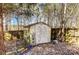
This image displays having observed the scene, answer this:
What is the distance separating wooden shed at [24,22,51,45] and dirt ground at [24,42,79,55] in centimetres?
5

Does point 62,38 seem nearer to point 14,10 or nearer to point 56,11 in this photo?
point 56,11

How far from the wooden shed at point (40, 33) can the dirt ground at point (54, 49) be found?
54 mm

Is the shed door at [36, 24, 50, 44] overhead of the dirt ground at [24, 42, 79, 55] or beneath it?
overhead

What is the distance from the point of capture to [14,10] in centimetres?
231

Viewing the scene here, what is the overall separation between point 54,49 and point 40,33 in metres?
0.23

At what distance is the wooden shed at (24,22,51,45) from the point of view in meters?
2.31

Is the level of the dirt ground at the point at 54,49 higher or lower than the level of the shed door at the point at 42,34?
lower

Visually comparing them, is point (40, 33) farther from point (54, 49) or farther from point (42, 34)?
point (54, 49)

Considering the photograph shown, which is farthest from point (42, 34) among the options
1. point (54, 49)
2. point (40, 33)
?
point (54, 49)

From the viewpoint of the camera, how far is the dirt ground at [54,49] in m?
2.31

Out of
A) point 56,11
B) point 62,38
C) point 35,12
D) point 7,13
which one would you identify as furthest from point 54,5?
point 7,13

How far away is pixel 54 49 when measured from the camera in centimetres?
231

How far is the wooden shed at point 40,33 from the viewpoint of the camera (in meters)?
2.31

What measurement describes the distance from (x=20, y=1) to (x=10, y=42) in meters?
0.45
